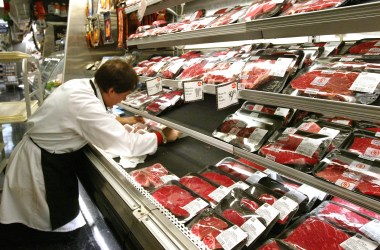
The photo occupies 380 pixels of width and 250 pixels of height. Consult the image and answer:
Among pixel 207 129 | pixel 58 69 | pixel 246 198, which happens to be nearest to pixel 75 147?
pixel 207 129

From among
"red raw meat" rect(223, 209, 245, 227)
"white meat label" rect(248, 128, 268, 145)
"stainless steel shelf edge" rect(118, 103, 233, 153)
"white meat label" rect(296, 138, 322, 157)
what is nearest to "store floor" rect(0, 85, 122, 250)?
"stainless steel shelf edge" rect(118, 103, 233, 153)

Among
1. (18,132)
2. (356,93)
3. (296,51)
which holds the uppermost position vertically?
(296,51)

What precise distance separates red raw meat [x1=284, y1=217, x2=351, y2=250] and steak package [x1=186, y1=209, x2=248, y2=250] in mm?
224

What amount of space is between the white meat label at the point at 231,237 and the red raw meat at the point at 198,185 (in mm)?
359

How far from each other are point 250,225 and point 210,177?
59 centimetres

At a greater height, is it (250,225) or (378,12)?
(378,12)

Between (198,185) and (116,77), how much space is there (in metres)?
0.95

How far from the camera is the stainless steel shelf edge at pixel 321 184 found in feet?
3.26

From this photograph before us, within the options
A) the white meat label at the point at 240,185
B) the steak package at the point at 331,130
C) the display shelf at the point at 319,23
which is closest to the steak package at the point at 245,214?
the white meat label at the point at 240,185

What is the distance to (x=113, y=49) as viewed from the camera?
4207 millimetres

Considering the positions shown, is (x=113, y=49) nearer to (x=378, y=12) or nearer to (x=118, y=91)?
(x=118, y=91)

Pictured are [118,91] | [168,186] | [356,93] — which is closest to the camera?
[356,93]

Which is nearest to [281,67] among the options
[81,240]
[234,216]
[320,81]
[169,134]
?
[320,81]

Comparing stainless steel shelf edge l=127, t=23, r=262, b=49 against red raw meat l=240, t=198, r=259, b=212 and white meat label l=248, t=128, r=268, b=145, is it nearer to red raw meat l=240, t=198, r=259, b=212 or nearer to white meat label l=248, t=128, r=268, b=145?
white meat label l=248, t=128, r=268, b=145
